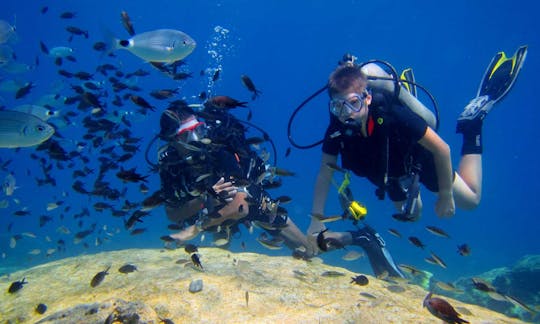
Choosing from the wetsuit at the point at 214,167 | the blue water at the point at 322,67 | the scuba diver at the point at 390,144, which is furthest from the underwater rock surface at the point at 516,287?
the blue water at the point at 322,67

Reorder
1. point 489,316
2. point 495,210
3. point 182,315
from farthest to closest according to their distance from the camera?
1. point 495,210
2. point 489,316
3. point 182,315

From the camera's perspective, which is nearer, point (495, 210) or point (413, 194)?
point (413, 194)

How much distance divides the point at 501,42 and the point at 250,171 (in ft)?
212

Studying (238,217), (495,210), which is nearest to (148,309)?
(238,217)

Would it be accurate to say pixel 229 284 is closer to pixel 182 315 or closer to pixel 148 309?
pixel 182 315

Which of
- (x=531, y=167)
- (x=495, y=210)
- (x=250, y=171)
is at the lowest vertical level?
(x=495, y=210)

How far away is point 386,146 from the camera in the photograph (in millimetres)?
5078

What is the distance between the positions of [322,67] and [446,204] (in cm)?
7819

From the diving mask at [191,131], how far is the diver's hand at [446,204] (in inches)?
158

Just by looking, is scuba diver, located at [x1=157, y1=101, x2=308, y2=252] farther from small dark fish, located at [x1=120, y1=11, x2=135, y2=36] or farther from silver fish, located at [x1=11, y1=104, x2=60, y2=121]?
silver fish, located at [x1=11, y1=104, x2=60, y2=121]

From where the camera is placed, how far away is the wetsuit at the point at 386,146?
16.3ft

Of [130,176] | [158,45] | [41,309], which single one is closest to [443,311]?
[130,176]

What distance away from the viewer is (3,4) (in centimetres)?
5272

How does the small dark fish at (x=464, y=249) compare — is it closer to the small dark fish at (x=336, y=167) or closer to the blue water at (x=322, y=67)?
the small dark fish at (x=336, y=167)
